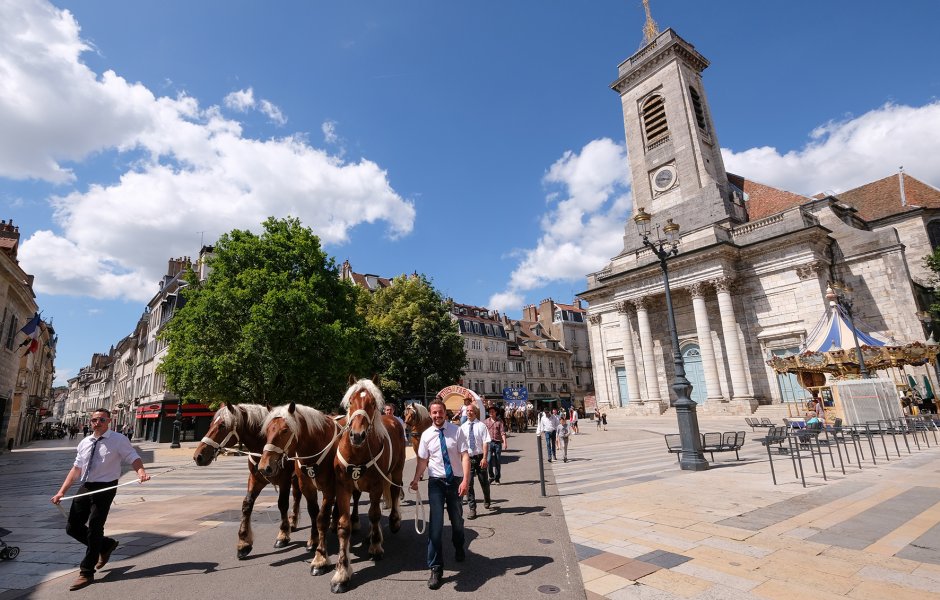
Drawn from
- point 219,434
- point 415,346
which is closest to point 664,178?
point 415,346

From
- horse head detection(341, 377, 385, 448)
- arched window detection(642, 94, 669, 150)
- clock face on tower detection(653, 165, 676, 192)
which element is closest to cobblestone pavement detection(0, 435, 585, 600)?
horse head detection(341, 377, 385, 448)

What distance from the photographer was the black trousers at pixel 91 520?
4785 mm

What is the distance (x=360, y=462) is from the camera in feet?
15.6

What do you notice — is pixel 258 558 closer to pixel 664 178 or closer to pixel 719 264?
pixel 719 264

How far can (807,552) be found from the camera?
4746 mm

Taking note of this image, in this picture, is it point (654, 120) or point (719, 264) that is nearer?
point (719, 264)

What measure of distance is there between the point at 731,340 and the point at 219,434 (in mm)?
29657

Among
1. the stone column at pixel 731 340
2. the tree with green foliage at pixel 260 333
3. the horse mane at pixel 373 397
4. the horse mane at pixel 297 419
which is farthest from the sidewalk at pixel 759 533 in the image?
the stone column at pixel 731 340

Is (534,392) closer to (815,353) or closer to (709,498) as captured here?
(815,353)

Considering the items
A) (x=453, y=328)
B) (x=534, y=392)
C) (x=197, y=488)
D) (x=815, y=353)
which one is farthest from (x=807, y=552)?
(x=534, y=392)

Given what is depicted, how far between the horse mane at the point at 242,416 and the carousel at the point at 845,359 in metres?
19.8

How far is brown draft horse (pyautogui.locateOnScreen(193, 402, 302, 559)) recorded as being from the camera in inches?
217

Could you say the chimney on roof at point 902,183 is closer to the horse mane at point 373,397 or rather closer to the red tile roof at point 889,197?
the red tile roof at point 889,197

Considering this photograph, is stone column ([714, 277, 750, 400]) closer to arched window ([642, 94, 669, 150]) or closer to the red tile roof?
arched window ([642, 94, 669, 150])
